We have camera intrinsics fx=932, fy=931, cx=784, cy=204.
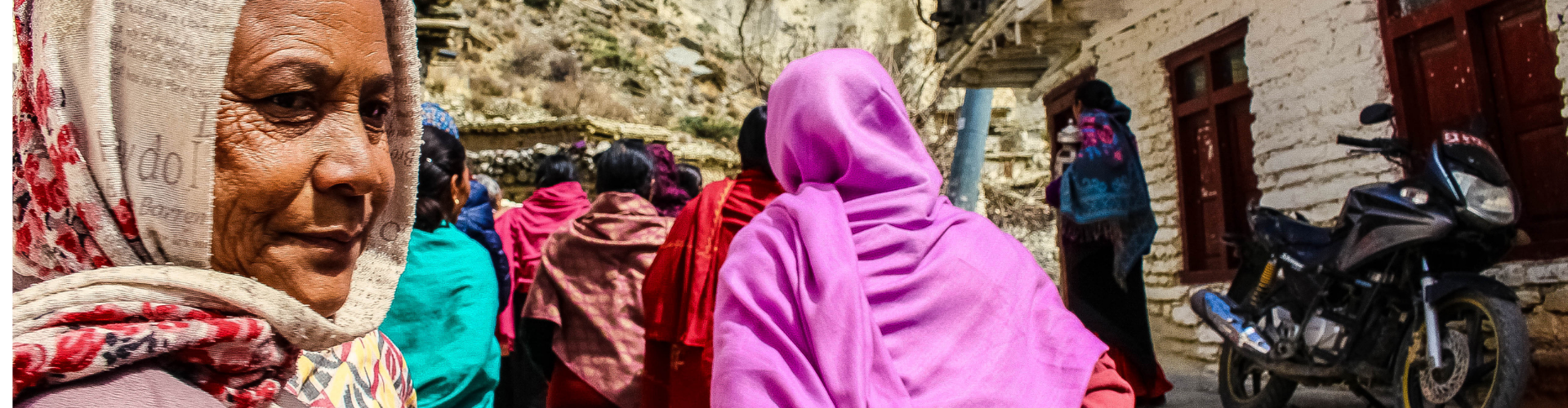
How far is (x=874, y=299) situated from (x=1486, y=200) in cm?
256

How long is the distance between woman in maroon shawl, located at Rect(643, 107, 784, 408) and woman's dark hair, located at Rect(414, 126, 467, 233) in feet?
2.18

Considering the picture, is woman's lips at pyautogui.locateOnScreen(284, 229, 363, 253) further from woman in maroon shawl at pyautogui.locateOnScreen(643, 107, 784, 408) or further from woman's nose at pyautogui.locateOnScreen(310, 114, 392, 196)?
woman in maroon shawl at pyautogui.locateOnScreen(643, 107, 784, 408)

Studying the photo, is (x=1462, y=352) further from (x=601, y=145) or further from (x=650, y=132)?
(x=650, y=132)

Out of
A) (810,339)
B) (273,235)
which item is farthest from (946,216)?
(273,235)

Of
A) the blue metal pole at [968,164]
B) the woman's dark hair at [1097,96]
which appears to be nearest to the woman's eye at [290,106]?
the woman's dark hair at [1097,96]

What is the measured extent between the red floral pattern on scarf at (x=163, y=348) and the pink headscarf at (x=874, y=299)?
921 millimetres

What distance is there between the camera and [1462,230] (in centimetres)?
314

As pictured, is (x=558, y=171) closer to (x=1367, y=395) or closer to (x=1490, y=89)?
(x=1367, y=395)

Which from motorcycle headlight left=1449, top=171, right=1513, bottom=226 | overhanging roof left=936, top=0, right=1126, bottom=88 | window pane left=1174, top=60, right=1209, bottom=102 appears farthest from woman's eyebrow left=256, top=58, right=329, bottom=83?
overhanging roof left=936, top=0, right=1126, bottom=88

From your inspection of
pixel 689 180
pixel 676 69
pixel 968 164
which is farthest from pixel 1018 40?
pixel 676 69

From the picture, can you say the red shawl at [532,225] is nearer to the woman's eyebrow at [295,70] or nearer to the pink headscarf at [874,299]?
the pink headscarf at [874,299]

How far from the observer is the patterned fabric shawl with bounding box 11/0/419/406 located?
2.41 ft

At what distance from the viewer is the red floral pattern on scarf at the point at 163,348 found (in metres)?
0.65

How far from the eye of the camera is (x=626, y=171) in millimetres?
3613
